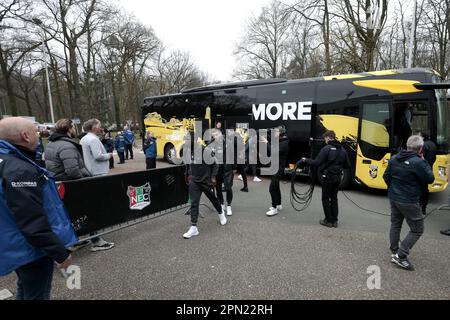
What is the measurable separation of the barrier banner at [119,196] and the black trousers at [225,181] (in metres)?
0.83

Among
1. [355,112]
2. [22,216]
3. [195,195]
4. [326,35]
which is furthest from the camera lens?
[326,35]

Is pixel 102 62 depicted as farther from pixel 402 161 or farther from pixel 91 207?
pixel 402 161

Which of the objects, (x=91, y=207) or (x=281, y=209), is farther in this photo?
(x=281, y=209)

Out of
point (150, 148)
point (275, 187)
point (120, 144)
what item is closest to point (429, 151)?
point (275, 187)

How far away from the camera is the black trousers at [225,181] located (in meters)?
6.31

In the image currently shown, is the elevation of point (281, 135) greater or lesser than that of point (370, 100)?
lesser

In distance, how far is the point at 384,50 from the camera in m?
23.8

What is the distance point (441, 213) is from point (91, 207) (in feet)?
23.1

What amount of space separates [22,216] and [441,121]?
8.48 metres

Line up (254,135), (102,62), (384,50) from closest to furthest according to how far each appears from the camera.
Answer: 1. (254,135)
2. (384,50)
3. (102,62)

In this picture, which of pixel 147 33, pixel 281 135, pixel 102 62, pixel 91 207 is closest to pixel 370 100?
pixel 281 135

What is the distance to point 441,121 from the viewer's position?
22.6 feet

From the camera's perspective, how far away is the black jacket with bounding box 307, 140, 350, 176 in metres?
5.20

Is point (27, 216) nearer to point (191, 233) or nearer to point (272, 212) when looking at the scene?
point (191, 233)
